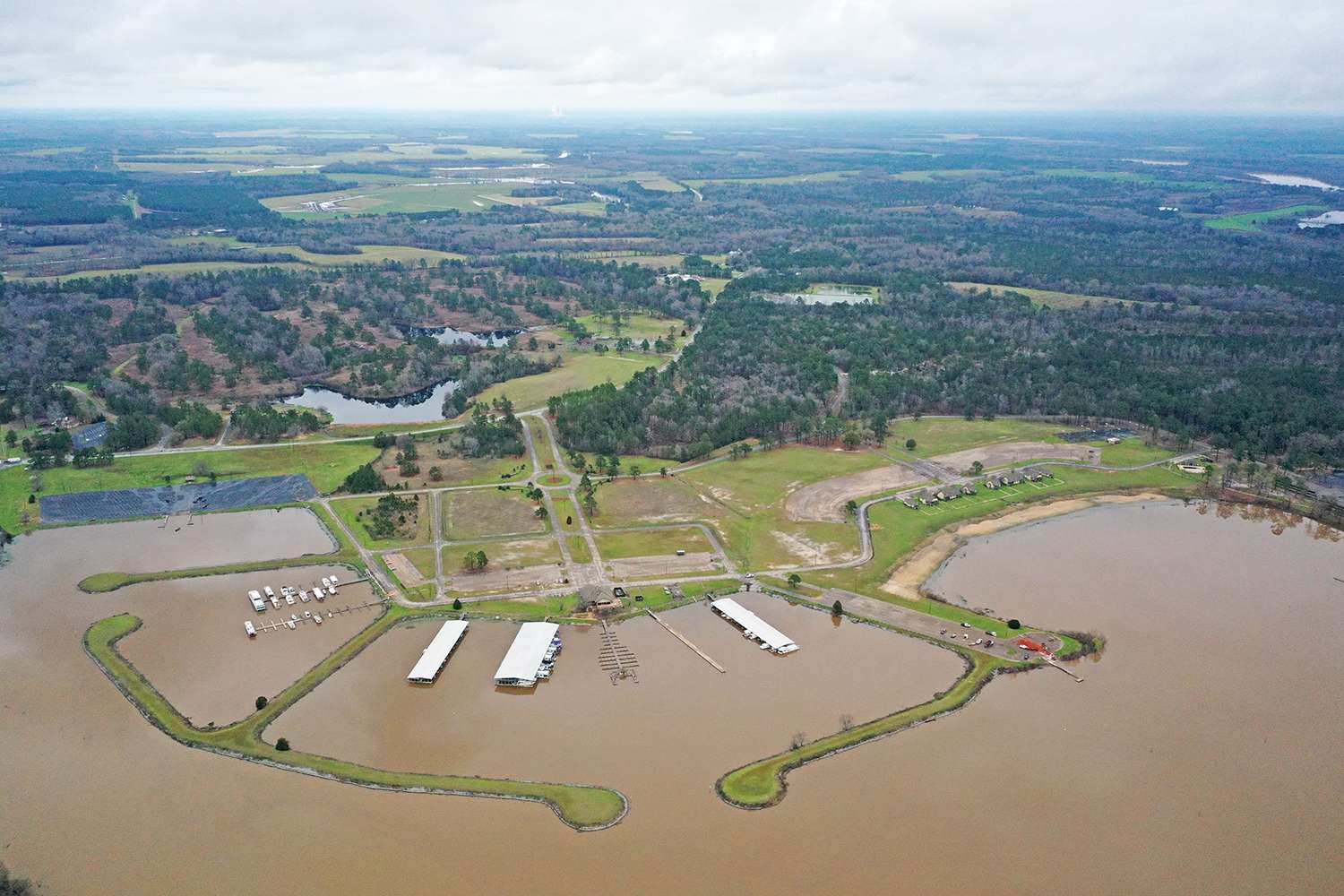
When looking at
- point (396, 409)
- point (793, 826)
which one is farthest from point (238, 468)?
point (793, 826)

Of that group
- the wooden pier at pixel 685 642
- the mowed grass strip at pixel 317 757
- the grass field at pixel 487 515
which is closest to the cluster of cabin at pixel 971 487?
the wooden pier at pixel 685 642

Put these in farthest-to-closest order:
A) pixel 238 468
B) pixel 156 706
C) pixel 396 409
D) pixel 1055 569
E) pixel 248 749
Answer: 1. pixel 396 409
2. pixel 238 468
3. pixel 1055 569
4. pixel 156 706
5. pixel 248 749

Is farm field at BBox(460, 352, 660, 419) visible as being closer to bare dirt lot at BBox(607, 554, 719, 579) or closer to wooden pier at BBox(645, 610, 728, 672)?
bare dirt lot at BBox(607, 554, 719, 579)

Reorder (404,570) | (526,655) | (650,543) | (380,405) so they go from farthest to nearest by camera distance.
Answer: (380,405), (650,543), (404,570), (526,655)

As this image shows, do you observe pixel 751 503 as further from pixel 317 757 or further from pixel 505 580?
Result: pixel 317 757

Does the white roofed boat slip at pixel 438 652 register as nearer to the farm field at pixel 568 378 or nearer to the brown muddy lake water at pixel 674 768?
the brown muddy lake water at pixel 674 768

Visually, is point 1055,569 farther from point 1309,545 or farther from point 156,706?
point 156,706

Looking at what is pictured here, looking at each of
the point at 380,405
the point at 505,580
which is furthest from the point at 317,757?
the point at 380,405
